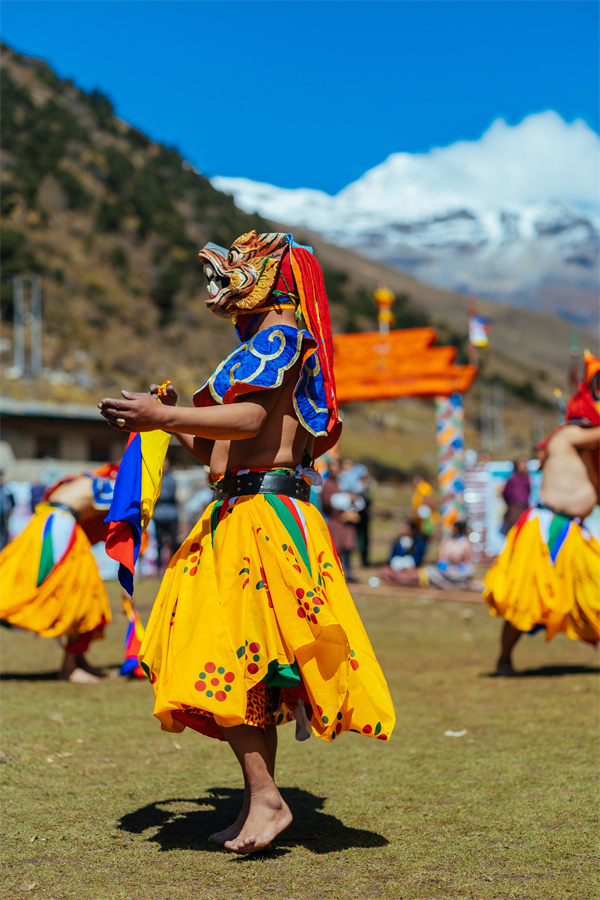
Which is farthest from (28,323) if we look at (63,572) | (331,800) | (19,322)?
(331,800)

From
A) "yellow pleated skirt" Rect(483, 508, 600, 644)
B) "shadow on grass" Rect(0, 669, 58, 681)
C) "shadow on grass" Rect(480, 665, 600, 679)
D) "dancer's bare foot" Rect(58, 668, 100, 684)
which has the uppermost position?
"yellow pleated skirt" Rect(483, 508, 600, 644)

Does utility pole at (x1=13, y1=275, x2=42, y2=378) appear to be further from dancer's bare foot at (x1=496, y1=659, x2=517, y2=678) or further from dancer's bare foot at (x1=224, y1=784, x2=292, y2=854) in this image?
dancer's bare foot at (x1=224, y1=784, x2=292, y2=854)

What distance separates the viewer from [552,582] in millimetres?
6203

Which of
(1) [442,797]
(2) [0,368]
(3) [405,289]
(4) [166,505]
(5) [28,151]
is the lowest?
(1) [442,797]

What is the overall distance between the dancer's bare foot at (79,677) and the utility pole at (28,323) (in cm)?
2990

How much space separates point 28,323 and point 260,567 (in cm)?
4121

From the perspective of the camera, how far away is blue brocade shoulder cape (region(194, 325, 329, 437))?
313 cm

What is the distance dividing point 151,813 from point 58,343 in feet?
134

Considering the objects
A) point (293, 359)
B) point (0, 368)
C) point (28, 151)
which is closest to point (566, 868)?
point (293, 359)

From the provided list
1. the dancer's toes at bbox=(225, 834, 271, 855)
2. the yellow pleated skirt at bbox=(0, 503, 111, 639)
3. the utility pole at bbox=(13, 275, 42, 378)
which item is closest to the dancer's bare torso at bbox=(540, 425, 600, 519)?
the yellow pleated skirt at bbox=(0, 503, 111, 639)

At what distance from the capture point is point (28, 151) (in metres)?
54.0

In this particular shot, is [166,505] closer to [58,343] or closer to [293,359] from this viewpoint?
[293,359]

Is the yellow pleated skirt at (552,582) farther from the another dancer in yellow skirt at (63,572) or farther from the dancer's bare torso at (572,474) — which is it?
the another dancer in yellow skirt at (63,572)

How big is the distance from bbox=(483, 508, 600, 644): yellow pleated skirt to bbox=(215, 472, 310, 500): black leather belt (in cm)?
335
